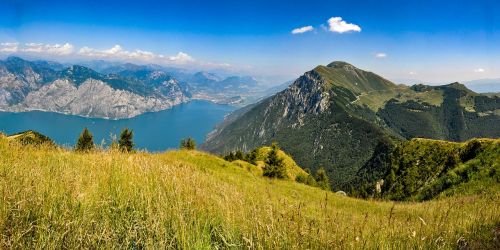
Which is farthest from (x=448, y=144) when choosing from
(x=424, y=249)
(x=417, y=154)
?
(x=424, y=249)

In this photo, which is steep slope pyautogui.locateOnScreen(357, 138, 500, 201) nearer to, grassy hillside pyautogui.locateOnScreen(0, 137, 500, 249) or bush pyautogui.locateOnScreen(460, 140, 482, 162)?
bush pyautogui.locateOnScreen(460, 140, 482, 162)

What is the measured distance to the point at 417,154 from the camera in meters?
89.8

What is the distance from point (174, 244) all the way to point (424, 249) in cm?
320

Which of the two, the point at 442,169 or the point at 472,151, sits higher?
the point at 472,151

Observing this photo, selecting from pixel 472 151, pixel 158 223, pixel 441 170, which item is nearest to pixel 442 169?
pixel 441 170

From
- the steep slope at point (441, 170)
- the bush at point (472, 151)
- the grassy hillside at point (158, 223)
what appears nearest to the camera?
the grassy hillside at point (158, 223)

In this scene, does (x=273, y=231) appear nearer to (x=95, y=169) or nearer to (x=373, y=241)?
(x=373, y=241)

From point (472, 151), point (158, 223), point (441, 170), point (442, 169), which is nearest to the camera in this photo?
point (158, 223)

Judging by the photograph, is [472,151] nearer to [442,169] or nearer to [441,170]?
[441,170]

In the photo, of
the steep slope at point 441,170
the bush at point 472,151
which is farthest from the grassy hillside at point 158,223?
the bush at point 472,151

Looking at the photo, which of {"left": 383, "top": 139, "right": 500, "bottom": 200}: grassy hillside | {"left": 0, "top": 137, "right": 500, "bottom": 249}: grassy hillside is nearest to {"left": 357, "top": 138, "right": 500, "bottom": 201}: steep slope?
{"left": 383, "top": 139, "right": 500, "bottom": 200}: grassy hillside

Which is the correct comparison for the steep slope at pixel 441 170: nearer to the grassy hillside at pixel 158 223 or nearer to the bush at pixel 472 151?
the bush at pixel 472 151

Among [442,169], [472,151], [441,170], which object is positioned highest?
[472,151]

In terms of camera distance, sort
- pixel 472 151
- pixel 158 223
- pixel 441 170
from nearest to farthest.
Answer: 1. pixel 158 223
2. pixel 472 151
3. pixel 441 170
